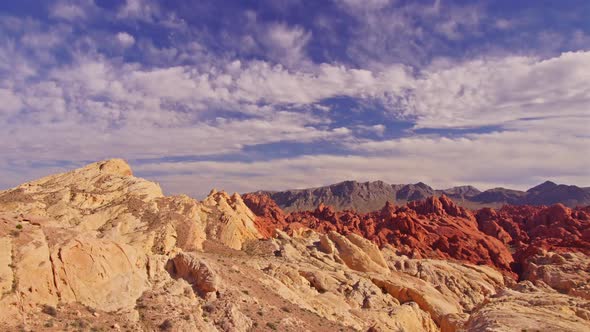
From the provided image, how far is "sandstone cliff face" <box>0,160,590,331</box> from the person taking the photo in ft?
76.8

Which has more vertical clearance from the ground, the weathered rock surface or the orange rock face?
the weathered rock surface

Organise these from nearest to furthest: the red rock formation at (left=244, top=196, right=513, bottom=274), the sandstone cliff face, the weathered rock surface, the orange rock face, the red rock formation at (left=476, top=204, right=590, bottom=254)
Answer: the weathered rock surface → the sandstone cliff face → the red rock formation at (left=244, top=196, right=513, bottom=274) → the orange rock face → the red rock formation at (left=476, top=204, right=590, bottom=254)

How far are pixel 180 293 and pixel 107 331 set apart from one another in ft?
21.9

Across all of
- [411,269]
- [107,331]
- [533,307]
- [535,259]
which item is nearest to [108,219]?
[107,331]

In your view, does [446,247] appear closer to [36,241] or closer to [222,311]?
[222,311]

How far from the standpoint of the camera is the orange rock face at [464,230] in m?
92.3

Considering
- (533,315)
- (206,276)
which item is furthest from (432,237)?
(533,315)

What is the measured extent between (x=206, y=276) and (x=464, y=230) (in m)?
99.0

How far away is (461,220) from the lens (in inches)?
5103

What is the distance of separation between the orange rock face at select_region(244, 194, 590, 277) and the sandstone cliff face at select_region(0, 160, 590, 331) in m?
11.1

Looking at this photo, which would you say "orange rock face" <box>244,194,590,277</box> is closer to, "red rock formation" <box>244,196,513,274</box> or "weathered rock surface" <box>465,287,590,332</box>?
"red rock formation" <box>244,196,513,274</box>

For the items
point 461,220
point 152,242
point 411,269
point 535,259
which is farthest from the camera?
point 461,220

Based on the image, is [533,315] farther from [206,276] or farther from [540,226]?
[540,226]

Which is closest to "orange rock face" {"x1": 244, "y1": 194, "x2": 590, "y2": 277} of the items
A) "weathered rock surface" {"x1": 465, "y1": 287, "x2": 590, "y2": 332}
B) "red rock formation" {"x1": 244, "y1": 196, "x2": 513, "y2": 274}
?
"red rock formation" {"x1": 244, "y1": 196, "x2": 513, "y2": 274}
